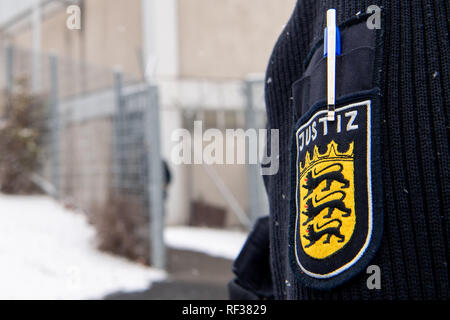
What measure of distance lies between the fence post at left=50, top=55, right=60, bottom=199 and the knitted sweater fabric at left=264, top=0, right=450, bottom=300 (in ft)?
17.1

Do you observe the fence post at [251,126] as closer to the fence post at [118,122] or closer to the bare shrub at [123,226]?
the bare shrub at [123,226]

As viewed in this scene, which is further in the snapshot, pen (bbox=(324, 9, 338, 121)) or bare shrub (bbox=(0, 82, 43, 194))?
bare shrub (bbox=(0, 82, 43, 194))

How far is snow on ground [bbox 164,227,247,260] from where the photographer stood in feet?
15.2

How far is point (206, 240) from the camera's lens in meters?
5.79

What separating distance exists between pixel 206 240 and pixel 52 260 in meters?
3.52

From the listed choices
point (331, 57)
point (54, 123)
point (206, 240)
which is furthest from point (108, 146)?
point (331, 57)

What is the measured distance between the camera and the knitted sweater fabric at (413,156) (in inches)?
17.3

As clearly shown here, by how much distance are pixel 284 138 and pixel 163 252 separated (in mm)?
4060

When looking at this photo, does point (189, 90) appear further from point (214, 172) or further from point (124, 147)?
point (124, 147)

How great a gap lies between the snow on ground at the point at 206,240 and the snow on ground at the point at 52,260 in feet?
3.10

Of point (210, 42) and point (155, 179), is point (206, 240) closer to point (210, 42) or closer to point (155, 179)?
point (155, 179)

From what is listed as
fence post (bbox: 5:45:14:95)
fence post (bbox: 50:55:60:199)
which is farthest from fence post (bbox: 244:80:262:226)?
fence post (bbox: 5:45:14:95)

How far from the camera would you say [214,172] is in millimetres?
7316

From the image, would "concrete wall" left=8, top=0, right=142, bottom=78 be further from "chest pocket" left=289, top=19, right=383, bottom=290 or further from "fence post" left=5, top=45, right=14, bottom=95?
"chest pocket" left=289, top=19, right=383, bottom=290
